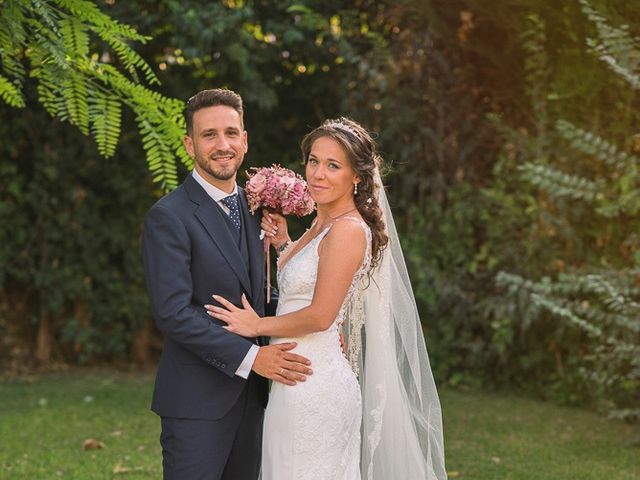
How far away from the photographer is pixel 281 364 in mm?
3195

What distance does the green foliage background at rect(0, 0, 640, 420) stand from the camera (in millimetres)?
6590

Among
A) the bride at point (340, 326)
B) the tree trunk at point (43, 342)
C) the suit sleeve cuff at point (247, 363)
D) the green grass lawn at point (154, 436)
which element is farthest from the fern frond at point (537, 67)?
the tree trunk at point (43, 342)

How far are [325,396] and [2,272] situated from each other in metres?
5.68

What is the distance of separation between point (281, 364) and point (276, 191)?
64cm

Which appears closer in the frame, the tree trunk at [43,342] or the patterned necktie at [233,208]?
the patterned necktie at [233,208]

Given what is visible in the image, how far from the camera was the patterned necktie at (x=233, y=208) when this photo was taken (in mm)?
3350

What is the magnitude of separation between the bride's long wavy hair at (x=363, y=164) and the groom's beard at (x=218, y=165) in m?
0.28

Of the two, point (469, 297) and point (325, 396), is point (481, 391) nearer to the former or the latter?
point (469, 297)

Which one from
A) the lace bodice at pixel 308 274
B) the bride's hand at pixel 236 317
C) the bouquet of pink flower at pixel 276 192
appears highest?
the bouquet of pink flower at pixel 276 192

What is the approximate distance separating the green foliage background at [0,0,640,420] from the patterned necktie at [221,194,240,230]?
284 centimetres

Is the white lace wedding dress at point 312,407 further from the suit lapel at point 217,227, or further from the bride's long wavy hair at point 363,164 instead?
the suit lapel at point 217,227

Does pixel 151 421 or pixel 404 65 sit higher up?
pixel 404 65

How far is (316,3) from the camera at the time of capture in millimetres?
8023

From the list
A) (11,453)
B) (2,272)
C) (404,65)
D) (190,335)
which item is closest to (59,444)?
(11,453)
